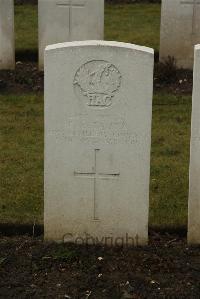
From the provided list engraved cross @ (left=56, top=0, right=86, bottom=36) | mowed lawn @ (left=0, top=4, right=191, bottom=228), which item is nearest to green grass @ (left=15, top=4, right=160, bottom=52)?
mowed lawn @ (left=0, top=4, right=191, bottom=228)

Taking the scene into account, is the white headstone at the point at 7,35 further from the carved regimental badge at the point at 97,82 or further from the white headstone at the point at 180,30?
the carved regimental badge at the point at 97,82

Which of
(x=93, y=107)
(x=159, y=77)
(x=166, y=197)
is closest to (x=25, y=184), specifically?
(x=166, y=197)

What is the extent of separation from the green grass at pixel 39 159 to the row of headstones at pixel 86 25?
1218 millimetres

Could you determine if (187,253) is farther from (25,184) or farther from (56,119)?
(25,184)

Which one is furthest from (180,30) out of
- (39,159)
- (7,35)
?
(39,159)

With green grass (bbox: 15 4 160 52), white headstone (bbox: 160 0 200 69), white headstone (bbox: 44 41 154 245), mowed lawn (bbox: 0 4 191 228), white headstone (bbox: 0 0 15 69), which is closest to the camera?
white headstone (bbox: 44 41 154 245)

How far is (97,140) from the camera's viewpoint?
5.36m

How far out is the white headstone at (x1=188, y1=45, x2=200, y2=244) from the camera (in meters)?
5.25

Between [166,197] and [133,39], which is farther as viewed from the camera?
[133,39]

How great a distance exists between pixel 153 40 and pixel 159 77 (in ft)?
7.56

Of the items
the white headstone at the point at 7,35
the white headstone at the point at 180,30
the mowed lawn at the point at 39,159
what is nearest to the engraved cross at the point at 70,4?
the white headstone at the point at 7,35

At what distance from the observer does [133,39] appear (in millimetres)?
12195

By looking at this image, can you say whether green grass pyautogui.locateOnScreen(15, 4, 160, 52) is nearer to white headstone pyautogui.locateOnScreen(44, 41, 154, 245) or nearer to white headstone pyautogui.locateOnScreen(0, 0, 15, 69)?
white headstone pyautogui.locateOnScreen(0, 0, 15, 69)

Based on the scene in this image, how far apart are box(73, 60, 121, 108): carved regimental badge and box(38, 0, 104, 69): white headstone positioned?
16.7ft
